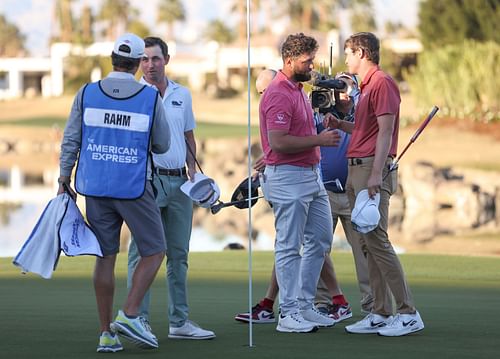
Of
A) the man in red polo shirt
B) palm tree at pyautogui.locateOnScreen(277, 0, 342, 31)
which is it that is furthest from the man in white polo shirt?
palm tree at pyautogui.locateOnScreen(277, 0, 342, 31)

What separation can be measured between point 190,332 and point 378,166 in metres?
1.66

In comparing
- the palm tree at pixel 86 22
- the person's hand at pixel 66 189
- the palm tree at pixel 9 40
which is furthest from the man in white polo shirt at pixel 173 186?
the palm tree at pixel 9 40

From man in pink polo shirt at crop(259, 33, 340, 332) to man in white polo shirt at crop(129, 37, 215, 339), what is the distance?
0.60 m

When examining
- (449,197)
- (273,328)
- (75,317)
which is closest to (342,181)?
(273,328)

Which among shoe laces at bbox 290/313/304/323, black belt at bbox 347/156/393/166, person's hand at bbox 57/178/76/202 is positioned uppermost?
black belt at bbox 347/156/393/166

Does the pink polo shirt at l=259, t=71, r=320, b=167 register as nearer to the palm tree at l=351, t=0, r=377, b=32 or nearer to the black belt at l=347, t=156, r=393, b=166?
the black belt at l=347, t=156, r=393, b=166

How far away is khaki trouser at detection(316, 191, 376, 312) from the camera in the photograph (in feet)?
32.8

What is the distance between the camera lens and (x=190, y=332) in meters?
8.37

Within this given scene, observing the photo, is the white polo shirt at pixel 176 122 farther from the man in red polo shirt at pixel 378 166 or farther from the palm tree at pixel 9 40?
the palm tree at pixel 9 40

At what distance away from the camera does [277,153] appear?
8.89 metres

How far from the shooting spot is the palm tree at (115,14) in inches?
5433

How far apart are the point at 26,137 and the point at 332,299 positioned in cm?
5597

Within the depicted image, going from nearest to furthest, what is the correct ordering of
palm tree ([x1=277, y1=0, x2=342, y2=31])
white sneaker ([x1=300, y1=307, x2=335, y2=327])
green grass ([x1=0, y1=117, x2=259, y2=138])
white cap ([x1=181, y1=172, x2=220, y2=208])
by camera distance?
white cap ([x1=181, y1=172, x2=220, y2=208]) → white sneaker ([x1=300, y1=307, x2=335, y2=327]) → green grass ([x1=0, y1=117, x2=259, y2=138]) → palm tree ([x1=277, y1=0, x2=342, y2=31])

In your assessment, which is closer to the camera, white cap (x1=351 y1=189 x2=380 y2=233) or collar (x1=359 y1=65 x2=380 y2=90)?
white cap (x1=351 y1=189 x2=380 y2=233)
